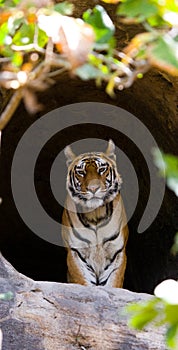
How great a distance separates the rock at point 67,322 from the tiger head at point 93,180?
2.37 m

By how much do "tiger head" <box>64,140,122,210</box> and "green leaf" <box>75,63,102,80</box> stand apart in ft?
15.5

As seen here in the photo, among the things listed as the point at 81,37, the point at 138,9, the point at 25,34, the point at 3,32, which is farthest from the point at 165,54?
the point at 25,34

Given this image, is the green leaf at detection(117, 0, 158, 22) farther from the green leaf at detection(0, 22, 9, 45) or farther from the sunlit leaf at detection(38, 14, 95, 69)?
the green leaf at detection(0, 22, 9, 45)

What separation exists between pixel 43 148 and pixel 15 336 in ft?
13.4

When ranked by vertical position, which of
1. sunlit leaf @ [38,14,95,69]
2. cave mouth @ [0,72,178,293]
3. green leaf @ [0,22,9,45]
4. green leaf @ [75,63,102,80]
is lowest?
cave mouth @ [0,72,178,293]

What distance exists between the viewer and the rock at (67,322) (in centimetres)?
384

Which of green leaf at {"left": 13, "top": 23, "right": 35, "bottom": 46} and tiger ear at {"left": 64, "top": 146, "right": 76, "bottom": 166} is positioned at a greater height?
green leaf at {"left": 13, "top": 23, "right": 35, "bottom": 46}

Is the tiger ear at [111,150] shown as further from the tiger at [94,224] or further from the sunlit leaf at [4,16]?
the sunlit leaf at [4,16]

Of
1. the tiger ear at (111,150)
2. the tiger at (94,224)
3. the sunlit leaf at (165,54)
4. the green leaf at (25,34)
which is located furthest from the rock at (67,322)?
the tiger ear at (111,150)

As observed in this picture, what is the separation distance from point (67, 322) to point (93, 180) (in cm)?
273

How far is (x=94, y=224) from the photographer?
640 cm

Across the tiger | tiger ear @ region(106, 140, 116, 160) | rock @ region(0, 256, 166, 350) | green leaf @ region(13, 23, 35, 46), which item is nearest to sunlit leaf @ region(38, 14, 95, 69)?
green leaf @ region(13, 23, 35, 46)

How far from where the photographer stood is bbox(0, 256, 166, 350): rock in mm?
3840

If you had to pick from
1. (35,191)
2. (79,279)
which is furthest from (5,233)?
(79,279)
